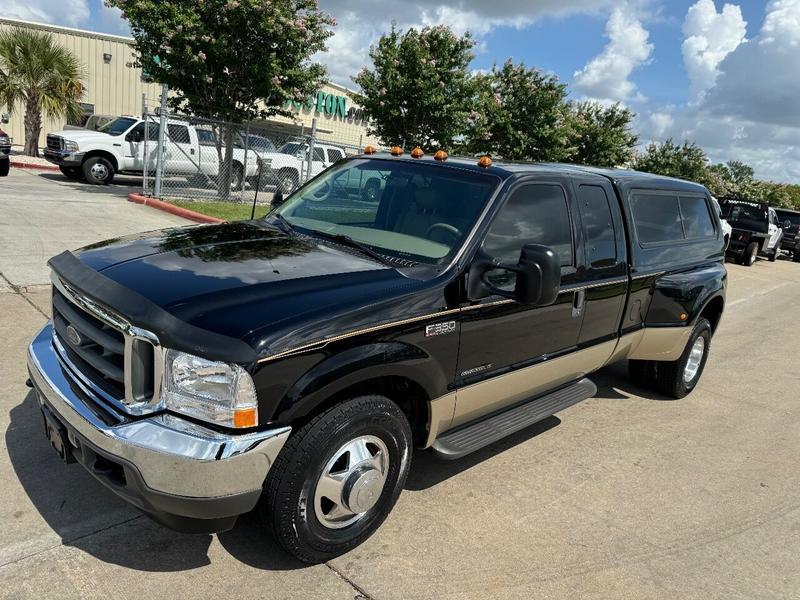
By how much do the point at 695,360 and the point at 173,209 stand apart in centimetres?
1029

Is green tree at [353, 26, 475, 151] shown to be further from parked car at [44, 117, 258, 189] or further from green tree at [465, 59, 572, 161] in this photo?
parked car at [44, 117, 258, 189]

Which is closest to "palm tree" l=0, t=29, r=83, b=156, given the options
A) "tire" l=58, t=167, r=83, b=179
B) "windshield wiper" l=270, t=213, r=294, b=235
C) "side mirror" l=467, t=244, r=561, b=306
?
"tire" l=58, t=167, r=83, b=179

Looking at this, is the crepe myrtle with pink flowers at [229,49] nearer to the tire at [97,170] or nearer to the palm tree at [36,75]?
the tire at [97,170]

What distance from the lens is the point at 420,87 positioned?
49.7 feet

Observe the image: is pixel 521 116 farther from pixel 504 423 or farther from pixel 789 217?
pixel 504 423

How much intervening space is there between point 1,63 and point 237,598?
2261 centimetres

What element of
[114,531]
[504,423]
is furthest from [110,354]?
[504,423]

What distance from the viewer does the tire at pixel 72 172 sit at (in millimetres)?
16411

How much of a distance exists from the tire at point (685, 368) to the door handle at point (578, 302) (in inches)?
73.1

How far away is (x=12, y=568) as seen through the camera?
2.66 metres

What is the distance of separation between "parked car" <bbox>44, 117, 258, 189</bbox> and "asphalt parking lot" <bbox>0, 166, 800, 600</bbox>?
1135 centimetres

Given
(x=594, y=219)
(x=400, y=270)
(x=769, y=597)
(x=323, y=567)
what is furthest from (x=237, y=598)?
(x=594, y=219)

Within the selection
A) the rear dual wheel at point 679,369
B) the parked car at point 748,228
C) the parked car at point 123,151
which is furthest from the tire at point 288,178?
the rear dual wheel at point 679,369

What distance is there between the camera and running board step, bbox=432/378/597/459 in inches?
134
